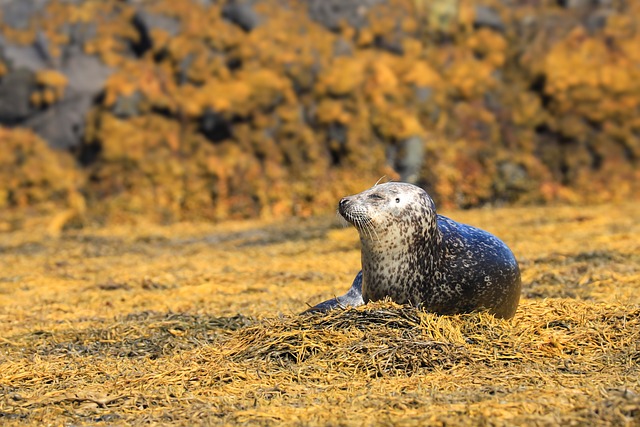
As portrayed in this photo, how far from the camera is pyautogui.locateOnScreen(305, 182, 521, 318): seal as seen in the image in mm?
5508

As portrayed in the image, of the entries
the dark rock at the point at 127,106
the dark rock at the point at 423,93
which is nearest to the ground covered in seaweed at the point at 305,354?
the dark rock at the point at 127,106

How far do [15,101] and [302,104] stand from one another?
579 cm

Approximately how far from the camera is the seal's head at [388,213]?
5.50 metres

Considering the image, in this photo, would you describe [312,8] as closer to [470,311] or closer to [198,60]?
[198,60]

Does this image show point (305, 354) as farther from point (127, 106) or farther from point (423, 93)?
point (423, 93)

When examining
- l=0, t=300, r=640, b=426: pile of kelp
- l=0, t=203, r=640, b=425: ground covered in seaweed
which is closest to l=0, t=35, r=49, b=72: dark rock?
l=0, t=203, r=640, b=425: ground covered in seaweed

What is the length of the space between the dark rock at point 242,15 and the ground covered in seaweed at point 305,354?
1051cm

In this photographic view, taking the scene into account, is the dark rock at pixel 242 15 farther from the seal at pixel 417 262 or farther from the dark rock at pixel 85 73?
the seal at pixel 417 262

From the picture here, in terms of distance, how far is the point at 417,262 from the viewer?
554 centimetres

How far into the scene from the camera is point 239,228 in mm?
14773

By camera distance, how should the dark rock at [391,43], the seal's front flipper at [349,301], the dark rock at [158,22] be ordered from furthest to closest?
the dark rock at [391,43]
the dark rock at [158,22]
the seal's front flipper at [349,301]

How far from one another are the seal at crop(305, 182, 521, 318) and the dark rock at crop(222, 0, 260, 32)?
45.2ft

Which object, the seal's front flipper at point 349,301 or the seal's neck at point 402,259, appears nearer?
the seal's neck at point 402,259

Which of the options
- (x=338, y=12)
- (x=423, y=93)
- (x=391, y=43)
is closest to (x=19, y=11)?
(x=338, y=12)
